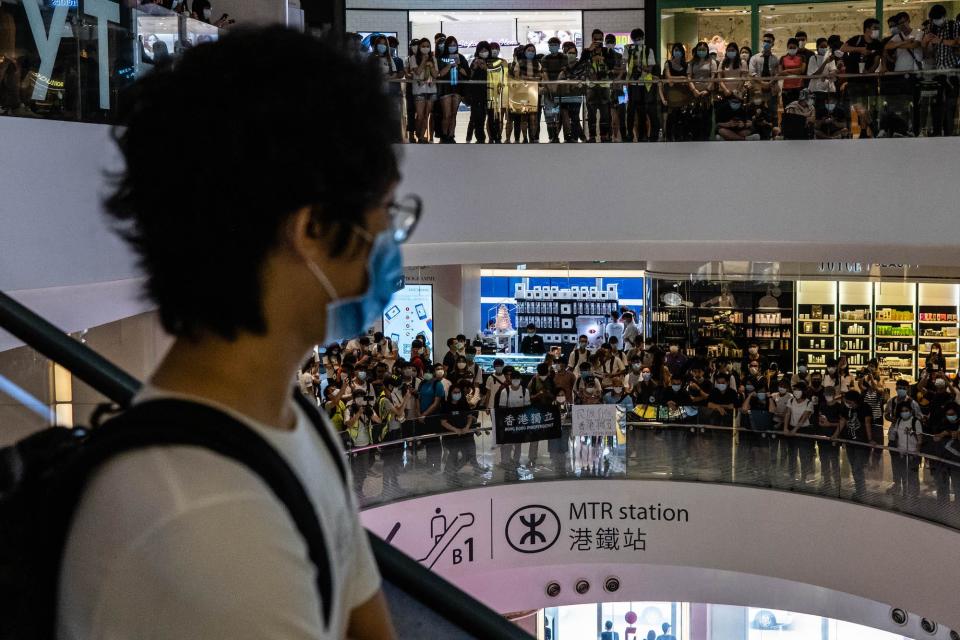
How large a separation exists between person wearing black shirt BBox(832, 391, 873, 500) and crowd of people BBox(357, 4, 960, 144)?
279 cm

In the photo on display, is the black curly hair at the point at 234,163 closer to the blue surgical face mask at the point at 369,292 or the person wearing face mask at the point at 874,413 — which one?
the blue surgical face mask at the point at 369,292

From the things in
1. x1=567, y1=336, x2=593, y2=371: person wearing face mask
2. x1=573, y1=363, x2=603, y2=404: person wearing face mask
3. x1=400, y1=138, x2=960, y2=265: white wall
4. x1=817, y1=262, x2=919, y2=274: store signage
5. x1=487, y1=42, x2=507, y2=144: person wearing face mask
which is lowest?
x1=573, y1=363, x2=603, y2=404: person wearing face mask

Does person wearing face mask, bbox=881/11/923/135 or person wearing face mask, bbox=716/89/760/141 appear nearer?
person wearing face mask, bbox=881/11/923/135

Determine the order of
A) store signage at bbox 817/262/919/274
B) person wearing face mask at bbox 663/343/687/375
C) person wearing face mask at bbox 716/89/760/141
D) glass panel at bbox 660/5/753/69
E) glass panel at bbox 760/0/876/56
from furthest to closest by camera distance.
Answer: glass panel at bbox 660/5/753/69 → glass panel at bbox 760/0/876/56 → store signage at bbox 817/262/919/274 → person wearing face mask at bbox 663/343/687/375 → person wearing face mask at bbox 716/89/760/141

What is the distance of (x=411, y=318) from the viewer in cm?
1773

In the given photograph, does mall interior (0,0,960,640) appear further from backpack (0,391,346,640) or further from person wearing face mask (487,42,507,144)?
backpack (0,391,346,640)

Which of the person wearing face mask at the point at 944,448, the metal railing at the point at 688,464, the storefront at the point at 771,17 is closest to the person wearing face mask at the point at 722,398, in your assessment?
the metal railing at the point at 688,464

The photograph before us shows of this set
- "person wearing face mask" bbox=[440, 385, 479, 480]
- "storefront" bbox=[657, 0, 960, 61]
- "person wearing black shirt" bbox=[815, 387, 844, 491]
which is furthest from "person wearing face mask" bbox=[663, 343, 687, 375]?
"storefront" bbox=[657, 0, 960, 61]

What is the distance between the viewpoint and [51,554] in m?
0.75

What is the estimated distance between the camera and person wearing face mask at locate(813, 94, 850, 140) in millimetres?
9992

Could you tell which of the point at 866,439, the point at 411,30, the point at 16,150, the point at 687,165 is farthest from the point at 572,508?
the point at 411,30

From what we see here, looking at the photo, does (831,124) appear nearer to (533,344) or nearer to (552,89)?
(552,89)

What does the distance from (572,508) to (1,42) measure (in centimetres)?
781

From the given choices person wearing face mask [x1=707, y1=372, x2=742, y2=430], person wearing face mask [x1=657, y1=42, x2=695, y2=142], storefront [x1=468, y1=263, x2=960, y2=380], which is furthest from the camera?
storefront [x1=468, y1=263, x2=960, y2=380]
